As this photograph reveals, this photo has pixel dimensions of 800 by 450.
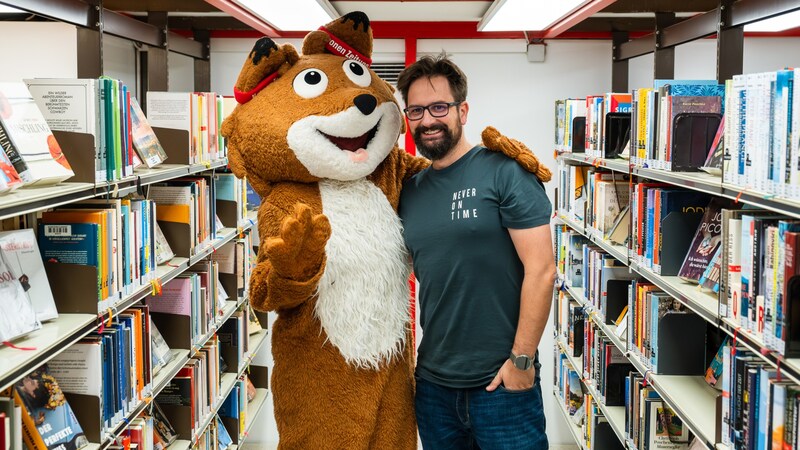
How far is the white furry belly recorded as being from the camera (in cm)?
247

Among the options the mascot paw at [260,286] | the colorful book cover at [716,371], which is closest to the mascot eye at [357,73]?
the mascot paw at [260,286]

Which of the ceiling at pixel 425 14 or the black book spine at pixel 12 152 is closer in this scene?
the black book spine at pixel 12 152

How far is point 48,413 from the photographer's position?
2174 millimetres

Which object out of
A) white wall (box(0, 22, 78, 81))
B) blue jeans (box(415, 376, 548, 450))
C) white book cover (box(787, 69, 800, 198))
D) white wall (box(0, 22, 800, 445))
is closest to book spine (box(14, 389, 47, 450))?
blue jeans (box(415, 376, 548, 450))

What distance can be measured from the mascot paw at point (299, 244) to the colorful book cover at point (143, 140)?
41.8 inches

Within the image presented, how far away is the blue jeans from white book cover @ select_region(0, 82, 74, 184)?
4.30 feet

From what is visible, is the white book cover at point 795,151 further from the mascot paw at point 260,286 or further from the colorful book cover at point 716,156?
the mascot paw at point 260,286

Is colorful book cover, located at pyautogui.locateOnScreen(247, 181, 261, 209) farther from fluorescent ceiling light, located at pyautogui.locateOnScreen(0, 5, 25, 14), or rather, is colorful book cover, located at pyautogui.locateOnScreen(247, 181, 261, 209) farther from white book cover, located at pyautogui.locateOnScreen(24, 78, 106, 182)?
white book cover, located at pyautogui.locateOnScreen(24, 78, 106, 182)

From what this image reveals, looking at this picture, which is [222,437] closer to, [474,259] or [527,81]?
[474,259]

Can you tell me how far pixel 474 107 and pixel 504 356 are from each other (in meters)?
3.77

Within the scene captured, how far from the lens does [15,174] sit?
198 cm

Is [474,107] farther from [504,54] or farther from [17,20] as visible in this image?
[17,20]

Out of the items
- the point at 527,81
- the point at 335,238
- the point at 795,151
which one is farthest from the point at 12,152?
the point at 527,81

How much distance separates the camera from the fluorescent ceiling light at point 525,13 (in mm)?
Result: 3859
